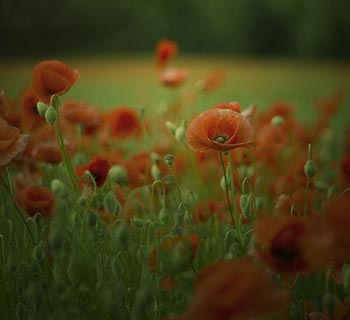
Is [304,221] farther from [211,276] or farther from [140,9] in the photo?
[140,9]

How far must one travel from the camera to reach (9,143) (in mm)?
681

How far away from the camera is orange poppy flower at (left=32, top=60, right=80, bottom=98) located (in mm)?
799

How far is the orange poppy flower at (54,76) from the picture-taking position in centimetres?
80

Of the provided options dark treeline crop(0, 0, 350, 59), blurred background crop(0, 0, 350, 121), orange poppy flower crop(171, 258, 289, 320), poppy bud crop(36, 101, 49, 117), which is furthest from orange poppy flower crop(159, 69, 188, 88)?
dark treeline crop(0, 0, 350, 59)

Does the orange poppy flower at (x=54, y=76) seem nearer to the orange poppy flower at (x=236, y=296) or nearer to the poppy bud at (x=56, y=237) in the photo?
the poppy bud at (x=56, y=237)

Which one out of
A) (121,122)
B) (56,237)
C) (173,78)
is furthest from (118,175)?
(173,78)

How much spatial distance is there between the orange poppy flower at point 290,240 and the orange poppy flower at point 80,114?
0.49 m

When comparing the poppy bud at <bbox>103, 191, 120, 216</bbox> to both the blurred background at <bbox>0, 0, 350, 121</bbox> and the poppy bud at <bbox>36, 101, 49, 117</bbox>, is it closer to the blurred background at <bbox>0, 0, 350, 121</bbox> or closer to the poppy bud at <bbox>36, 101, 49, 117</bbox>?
the poppy bud at <bbox>36, 101, 49, 117</bbox>

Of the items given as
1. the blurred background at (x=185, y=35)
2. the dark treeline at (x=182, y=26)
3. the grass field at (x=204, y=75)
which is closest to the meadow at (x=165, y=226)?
the grass field at (x=204, y=75)

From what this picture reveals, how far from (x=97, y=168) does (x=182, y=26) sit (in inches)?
228

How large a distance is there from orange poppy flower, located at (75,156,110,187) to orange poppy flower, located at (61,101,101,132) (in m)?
0.18

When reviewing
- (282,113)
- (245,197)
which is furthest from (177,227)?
(282,113)

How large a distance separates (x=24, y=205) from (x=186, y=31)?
5.77 m

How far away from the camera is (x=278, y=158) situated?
134cm
